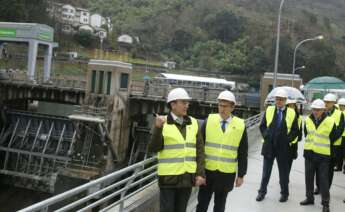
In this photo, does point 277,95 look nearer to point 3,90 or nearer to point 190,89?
point 190,89

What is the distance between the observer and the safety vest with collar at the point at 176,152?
4.16 metres

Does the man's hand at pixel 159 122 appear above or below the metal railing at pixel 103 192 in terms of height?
above

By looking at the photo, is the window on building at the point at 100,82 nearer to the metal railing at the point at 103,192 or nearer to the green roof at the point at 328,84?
the green roof at the point at 328,84

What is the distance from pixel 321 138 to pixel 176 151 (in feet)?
11.5

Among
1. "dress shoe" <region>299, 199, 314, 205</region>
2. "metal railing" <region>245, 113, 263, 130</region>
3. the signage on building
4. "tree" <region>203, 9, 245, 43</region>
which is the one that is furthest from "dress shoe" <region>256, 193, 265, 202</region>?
"tree" <region>203, 9, 245, 43</region>

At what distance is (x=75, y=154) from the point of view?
2488 cm

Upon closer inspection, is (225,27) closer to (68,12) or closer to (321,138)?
(68,12)

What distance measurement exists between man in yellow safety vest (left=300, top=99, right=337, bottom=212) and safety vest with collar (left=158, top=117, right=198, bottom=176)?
320 cm

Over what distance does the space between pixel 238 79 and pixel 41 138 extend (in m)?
56.6

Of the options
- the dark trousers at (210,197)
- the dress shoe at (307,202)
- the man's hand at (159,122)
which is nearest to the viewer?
the man's hand at (159,122)

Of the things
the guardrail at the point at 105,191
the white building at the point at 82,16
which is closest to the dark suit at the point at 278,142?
the guardrail at the point at 105,191

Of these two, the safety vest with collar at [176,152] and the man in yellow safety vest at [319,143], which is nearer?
the safety vest with collar at [176,152]

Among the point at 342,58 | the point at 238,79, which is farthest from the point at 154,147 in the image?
the point at 342,58

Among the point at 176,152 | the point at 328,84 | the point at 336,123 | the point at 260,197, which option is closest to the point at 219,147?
the point at 176,152
